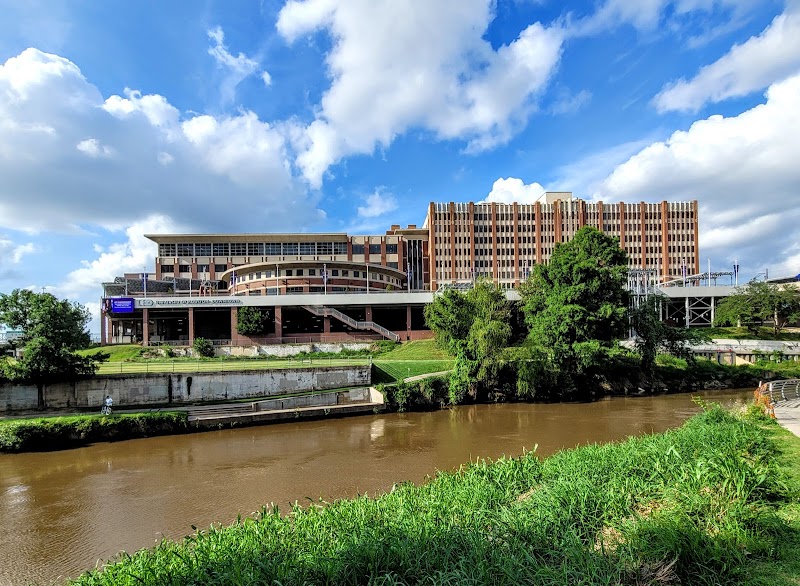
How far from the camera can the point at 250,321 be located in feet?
165

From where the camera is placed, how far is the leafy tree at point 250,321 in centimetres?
5003

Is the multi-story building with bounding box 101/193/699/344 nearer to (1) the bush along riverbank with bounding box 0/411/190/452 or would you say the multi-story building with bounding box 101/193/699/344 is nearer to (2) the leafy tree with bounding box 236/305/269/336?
(2) the leafy tree with bounding box 236/305/269/336

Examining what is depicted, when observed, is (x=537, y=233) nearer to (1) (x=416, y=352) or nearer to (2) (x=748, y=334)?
(2) (x=748, y=334)

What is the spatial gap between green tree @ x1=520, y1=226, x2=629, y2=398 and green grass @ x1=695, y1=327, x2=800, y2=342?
83.7 feet

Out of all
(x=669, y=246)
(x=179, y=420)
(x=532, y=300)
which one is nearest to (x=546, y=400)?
(x=532, y=300)

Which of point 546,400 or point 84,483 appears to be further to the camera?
point 546,400

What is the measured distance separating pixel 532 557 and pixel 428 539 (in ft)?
5.00

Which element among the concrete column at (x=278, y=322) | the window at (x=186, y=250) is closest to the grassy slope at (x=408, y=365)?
the concrete column at (x=278, y=322)

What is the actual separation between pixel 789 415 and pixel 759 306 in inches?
1958

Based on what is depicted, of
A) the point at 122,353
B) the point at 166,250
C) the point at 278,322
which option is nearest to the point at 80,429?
the point at 122,353

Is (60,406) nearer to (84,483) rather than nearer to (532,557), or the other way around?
(84,483)

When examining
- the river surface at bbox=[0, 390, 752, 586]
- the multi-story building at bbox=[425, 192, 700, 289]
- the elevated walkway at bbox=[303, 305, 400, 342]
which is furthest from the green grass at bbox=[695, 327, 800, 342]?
the multi-story building at bbox=[425, 192, 700, 289]

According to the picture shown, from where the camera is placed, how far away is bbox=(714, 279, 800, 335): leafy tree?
5488 centimetres

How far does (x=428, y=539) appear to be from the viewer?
247 inches
